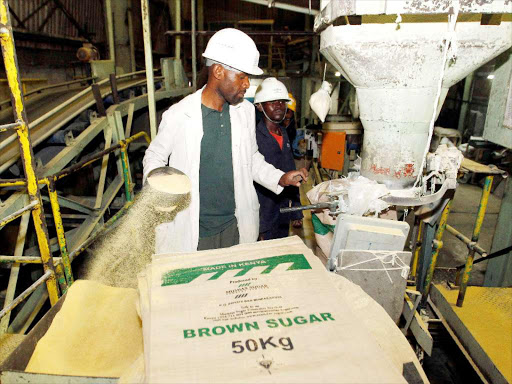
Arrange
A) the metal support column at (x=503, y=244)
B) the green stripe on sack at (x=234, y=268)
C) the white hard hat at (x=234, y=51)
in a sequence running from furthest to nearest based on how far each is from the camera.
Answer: the metal support column at (x=503, y=244) → the white hard hat at (x=234, y=51) → the green stripe on sack at (x=234, y=268)

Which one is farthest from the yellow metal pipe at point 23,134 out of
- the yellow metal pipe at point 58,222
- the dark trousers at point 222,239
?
the dark trousers at point 222,239

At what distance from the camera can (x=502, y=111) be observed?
2609 millimetres

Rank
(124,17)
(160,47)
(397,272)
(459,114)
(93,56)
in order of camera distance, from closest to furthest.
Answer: (397,272)
(93,56)
(124,17)
(459,114)
(160,47)

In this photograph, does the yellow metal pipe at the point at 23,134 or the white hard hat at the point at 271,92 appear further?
the white hard hat at the point at 271,92

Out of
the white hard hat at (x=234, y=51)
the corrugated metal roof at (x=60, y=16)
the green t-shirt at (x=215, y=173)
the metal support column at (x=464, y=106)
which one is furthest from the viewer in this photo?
the metal support column at (x=464, y=106)

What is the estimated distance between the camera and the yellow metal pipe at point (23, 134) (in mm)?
1934

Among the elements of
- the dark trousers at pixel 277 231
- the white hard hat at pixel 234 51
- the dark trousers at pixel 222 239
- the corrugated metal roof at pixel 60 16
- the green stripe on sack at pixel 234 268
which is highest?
the corrugated metal roof at pixel 60 16

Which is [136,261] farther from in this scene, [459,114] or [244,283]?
[459,114]

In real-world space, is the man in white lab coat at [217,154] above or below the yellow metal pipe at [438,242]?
above

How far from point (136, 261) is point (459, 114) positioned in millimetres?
12711

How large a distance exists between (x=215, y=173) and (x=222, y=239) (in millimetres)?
564

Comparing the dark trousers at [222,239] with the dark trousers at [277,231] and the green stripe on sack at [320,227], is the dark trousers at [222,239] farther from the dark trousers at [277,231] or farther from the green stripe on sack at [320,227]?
the dark trousers at [277,231]

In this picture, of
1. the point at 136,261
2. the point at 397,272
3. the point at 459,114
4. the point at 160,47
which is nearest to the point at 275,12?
the point at 160,47

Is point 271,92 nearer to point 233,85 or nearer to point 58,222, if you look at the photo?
point 233,85
